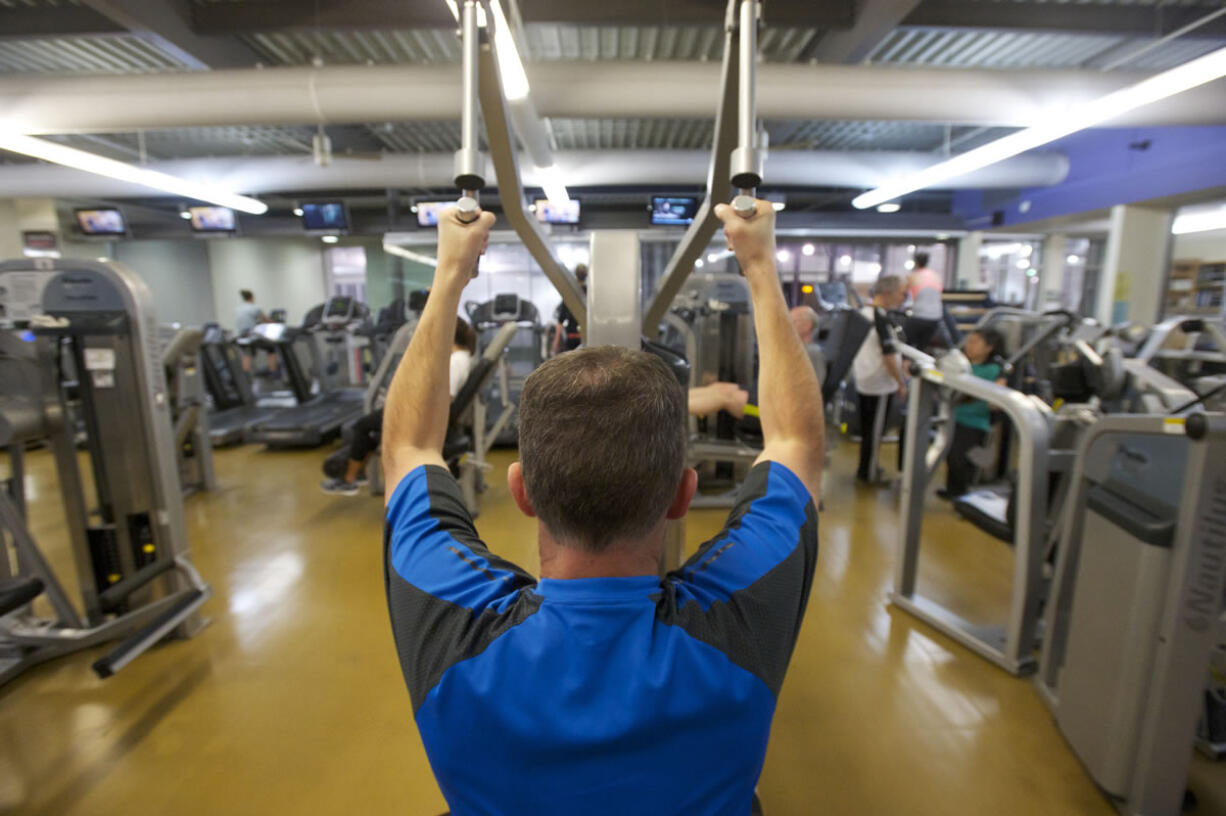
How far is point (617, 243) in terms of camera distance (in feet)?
3.81

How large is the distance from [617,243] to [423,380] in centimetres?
48

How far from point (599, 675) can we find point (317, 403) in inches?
296

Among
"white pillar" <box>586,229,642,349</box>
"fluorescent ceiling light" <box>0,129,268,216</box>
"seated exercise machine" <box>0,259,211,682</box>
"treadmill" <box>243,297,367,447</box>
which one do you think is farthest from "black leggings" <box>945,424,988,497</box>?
"fluorescent ceiling light" <box>0,129,268,216</box>

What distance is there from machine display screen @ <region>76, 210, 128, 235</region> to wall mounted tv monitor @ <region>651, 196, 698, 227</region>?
7735 mm

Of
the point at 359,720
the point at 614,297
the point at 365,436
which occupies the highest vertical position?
the point at 614,297

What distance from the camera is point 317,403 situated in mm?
7188

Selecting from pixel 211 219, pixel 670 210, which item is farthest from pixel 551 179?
pixel 211 219

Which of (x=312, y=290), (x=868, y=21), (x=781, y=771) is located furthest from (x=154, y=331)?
(x=312, y=290)

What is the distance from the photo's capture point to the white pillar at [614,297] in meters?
1.12

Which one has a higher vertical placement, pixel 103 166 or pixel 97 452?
pixel 103 166

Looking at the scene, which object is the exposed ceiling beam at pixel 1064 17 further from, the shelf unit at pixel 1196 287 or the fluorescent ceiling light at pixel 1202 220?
the shelf unit at pixel 1196 287

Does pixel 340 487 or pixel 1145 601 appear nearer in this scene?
pixel 1145 601

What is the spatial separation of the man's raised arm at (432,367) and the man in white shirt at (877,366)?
416 centimetres

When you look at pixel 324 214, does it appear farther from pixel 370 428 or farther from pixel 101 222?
pixel 370 428
